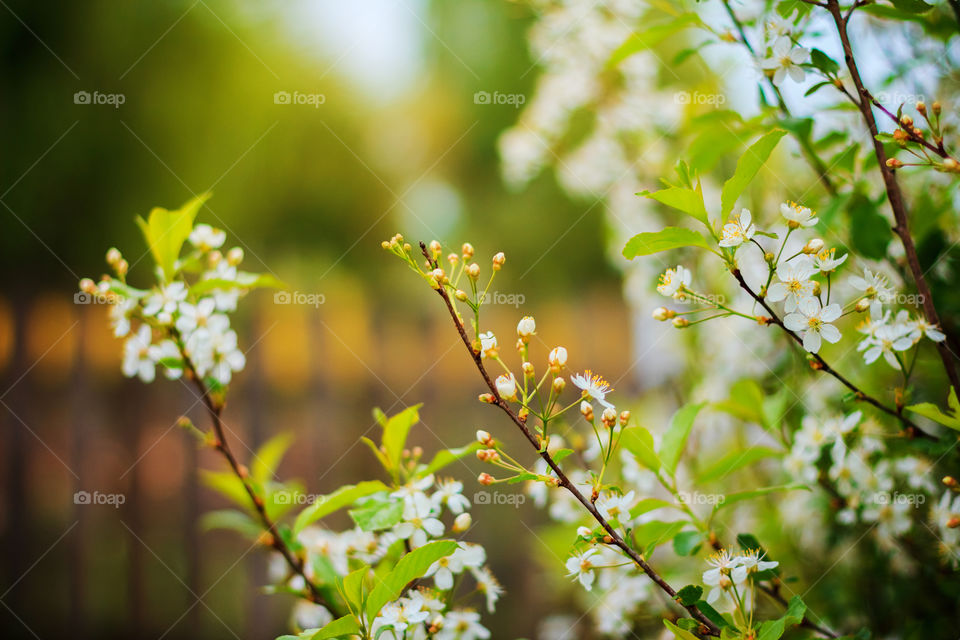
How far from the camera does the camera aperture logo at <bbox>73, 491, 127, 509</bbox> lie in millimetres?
2227

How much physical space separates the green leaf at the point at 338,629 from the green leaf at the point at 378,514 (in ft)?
0.31

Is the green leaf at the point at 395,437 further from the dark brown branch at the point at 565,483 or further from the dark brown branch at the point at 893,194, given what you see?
the dark brown branch at the point at 893,194

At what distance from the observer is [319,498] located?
97 cm

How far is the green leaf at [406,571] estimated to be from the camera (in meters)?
0.69

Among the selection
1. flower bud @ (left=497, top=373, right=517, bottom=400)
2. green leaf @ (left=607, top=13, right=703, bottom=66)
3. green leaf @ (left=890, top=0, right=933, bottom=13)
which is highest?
green leaf @ (left=607, top=13, right=703, bottom=66)

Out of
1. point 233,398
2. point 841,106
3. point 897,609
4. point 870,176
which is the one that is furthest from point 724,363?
point 233,398

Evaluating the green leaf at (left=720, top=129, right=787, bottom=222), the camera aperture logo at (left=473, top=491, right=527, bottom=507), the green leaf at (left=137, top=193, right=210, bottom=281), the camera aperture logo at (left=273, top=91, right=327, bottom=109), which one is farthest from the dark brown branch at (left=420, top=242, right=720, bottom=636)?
the camera aperture logo at (left=273, top=91, right=327, bottom=109)

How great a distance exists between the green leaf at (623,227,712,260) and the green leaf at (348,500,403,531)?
40 centimetres

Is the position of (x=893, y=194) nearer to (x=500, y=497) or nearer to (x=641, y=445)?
(x=641, y=445)

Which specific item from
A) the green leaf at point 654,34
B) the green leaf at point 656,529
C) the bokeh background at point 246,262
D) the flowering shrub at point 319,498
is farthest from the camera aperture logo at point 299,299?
the green leaf at point 656,529

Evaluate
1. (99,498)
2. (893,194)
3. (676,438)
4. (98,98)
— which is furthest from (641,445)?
(98,98)

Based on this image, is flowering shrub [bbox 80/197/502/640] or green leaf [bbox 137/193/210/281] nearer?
flowering shrub [bbox 80/197/502/640]

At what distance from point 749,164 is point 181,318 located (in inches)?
31.0

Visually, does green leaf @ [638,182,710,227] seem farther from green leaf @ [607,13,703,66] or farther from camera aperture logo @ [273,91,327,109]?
camera aperture logo @ [273,91,327,109]
